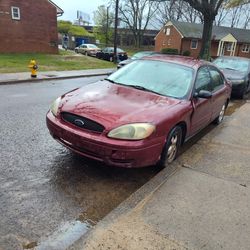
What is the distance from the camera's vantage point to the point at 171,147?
4.45 m

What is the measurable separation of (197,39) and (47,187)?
46.0m

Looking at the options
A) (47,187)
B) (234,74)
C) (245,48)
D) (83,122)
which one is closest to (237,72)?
(234,74)

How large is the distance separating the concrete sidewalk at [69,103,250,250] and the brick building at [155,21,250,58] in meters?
42.4

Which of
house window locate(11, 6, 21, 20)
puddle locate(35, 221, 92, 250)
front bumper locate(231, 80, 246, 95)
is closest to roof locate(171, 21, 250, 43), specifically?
house window locate(11, 6, 21, 20)

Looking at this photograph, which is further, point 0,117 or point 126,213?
point 0,117

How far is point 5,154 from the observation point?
4.53m

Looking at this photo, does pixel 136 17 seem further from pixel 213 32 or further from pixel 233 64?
pixel 233 64

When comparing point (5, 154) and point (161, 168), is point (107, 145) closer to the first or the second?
point (161, 168)

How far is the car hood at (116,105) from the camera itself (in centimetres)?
384

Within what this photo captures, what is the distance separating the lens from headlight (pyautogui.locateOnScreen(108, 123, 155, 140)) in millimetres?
3688

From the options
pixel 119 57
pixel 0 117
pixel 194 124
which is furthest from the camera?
pixel 119 57

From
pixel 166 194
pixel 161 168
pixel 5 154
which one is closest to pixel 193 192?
pixel 166 194

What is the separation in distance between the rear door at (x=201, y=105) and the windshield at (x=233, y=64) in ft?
21.7

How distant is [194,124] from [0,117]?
4.15 m
